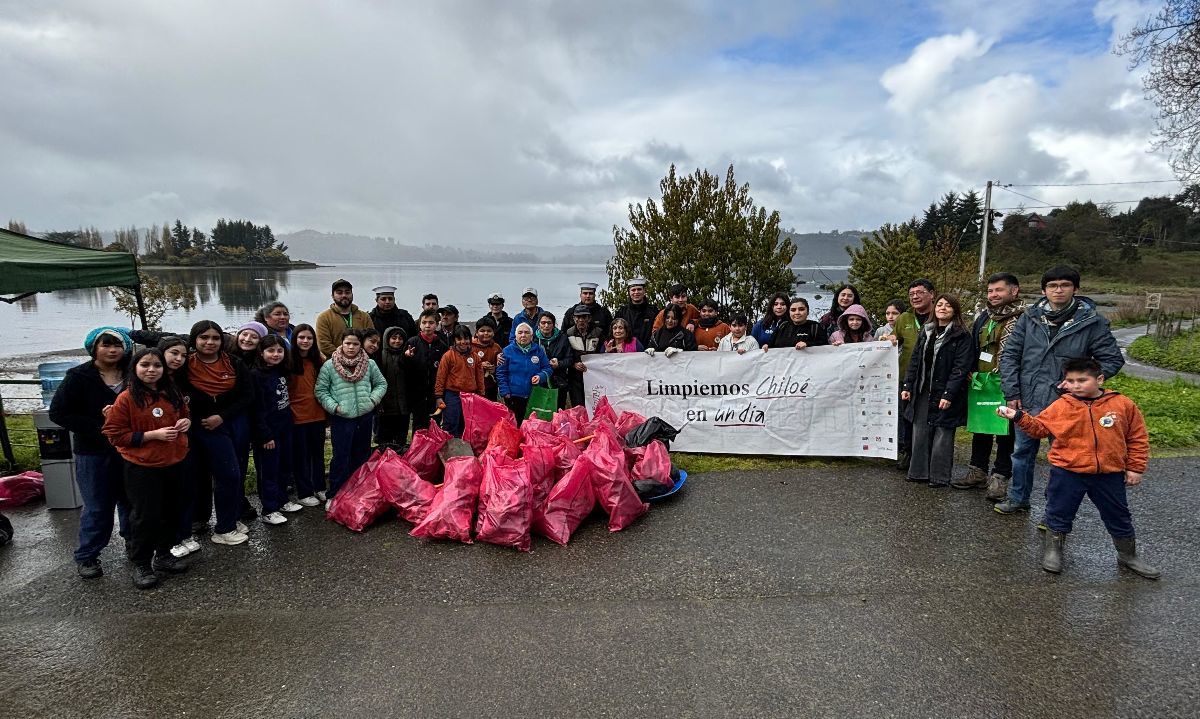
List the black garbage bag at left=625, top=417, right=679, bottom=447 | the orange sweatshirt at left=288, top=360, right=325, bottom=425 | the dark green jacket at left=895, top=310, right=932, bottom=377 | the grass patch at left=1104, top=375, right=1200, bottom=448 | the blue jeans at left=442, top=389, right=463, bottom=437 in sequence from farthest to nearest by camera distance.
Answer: the grass patch at left=1104, top=375, right=1200, bottom=448, the blue jeans at left=442, top=389, right=463, bottom=437, the dark green jacket at left=895, top=310, right=932, bottom=377, the black garbage bag at left=625, top=417, right=679, bottom=447, the orange sweatshirt at left=288, top=360, right=325, bottom=425

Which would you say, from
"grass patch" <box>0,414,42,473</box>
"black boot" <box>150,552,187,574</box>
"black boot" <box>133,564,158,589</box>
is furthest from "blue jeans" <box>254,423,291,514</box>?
"grass patch" <box>0,414,42,473</box>

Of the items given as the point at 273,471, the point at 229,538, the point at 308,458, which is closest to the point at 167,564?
the point at 229,538

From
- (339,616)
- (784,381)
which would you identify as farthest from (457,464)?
(784,381)

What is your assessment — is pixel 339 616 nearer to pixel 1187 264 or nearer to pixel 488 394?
pixel 488 394

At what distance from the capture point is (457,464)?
4273 millimetres

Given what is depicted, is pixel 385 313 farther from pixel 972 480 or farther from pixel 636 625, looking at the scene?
pixel 972 480

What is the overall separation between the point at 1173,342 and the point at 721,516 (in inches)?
719

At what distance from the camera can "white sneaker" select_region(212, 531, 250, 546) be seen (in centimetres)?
409

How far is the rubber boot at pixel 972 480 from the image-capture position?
194 inches

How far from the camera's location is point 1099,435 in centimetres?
346

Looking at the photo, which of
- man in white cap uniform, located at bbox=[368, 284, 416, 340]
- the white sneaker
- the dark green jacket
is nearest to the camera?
the white sneaker

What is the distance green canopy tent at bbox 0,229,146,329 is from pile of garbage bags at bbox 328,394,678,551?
3284mm

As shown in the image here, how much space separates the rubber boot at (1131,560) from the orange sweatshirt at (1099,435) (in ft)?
1.52

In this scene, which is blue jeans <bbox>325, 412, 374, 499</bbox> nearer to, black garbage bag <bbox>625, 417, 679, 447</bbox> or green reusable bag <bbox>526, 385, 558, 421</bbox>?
green reusable bag <bbox>526, 385, 558, 421</bbox>
